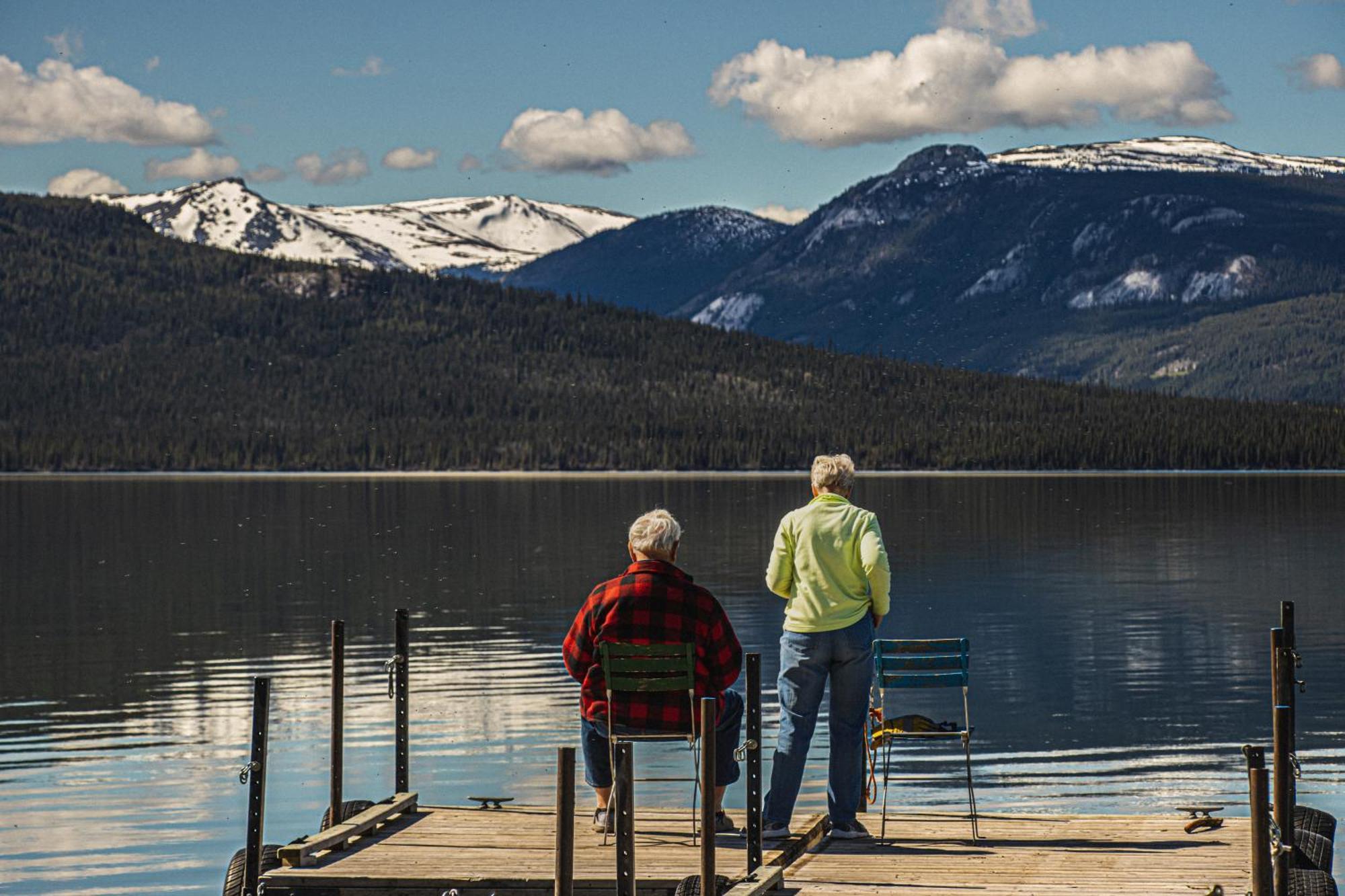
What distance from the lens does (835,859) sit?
16656mm

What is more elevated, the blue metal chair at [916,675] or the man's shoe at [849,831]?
the blue metal chair at [916,675]

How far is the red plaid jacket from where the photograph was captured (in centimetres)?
1627

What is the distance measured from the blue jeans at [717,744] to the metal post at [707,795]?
100cm

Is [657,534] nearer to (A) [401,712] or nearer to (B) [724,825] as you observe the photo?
(B) [724,825]

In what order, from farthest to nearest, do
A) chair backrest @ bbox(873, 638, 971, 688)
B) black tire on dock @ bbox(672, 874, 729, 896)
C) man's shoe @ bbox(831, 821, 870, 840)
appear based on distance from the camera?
chair backrest @ bbox(873, 638, 971, 688) < man's shoe @ bbox(831, 821, 870, 840) < black tire on dock @ bbox(672, 874, 729, 896)

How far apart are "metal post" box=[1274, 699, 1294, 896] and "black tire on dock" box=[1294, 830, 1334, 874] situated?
2.76 metres

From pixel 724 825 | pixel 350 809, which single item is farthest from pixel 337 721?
pixel 724 825

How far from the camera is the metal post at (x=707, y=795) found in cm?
1466

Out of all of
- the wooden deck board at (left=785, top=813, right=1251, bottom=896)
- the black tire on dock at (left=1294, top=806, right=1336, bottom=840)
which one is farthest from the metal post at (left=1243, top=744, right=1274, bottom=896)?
the black tire on dock at (left=1294, top=806, right=1336, bottom=840)

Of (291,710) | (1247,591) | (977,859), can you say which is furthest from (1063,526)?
(977,859)

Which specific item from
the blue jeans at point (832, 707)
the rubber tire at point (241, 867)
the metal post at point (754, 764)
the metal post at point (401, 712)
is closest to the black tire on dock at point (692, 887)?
the metal post at point (754, 764)

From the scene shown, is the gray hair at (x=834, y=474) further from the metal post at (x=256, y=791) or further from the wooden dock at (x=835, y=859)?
the metal post at (x=256, y=791)

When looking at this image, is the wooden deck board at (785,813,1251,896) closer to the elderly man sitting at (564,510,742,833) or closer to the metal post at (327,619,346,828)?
the elderly man sitting at (564,510,742,833)

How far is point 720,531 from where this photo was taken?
106 m
